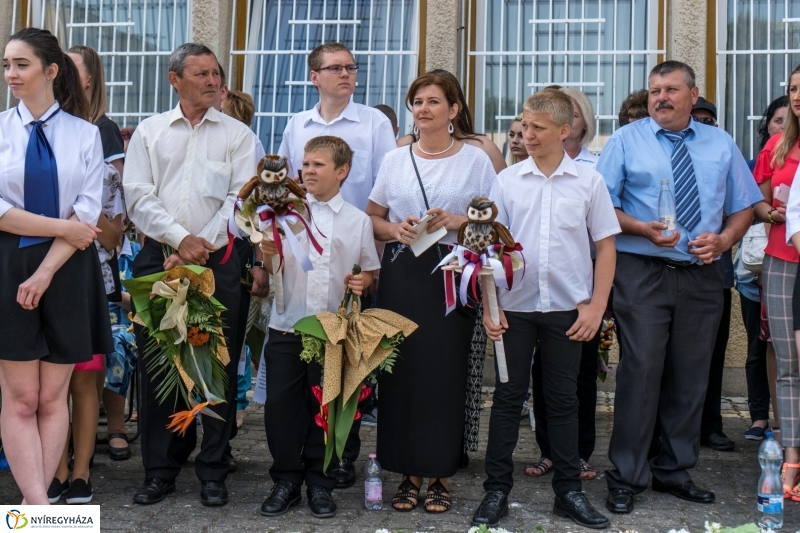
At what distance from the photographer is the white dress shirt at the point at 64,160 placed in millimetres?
4809

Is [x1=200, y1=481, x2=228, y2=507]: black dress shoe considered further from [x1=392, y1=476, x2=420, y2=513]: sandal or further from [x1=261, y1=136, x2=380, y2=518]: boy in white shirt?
[x1=392, y1=476, x2=420, y2=513]: sandal

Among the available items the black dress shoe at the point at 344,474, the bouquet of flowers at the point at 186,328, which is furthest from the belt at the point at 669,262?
the bouquet of flowers at the point at 186,328

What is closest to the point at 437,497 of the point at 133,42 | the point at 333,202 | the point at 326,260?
the point at 326,260

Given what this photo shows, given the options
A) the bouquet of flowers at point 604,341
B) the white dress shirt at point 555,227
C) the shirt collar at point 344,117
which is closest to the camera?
the white dress shirt at point 555,227

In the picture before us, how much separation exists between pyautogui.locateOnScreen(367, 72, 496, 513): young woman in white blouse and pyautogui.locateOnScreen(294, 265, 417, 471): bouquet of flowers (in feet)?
0.58

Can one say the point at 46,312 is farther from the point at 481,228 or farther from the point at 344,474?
the point at 481,228

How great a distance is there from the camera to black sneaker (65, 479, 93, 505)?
5.31 m

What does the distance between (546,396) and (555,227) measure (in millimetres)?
821

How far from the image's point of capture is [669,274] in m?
5.41

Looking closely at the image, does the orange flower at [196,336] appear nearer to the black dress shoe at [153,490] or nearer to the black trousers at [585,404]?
the black dress shoe at [153,490]

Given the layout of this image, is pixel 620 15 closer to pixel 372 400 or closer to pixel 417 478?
pixel 372 400

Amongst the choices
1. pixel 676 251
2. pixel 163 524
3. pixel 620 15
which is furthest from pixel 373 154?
pixel 620 15

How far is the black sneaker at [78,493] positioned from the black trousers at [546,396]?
1992 mm

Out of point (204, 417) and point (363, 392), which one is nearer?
point (363, 392)
